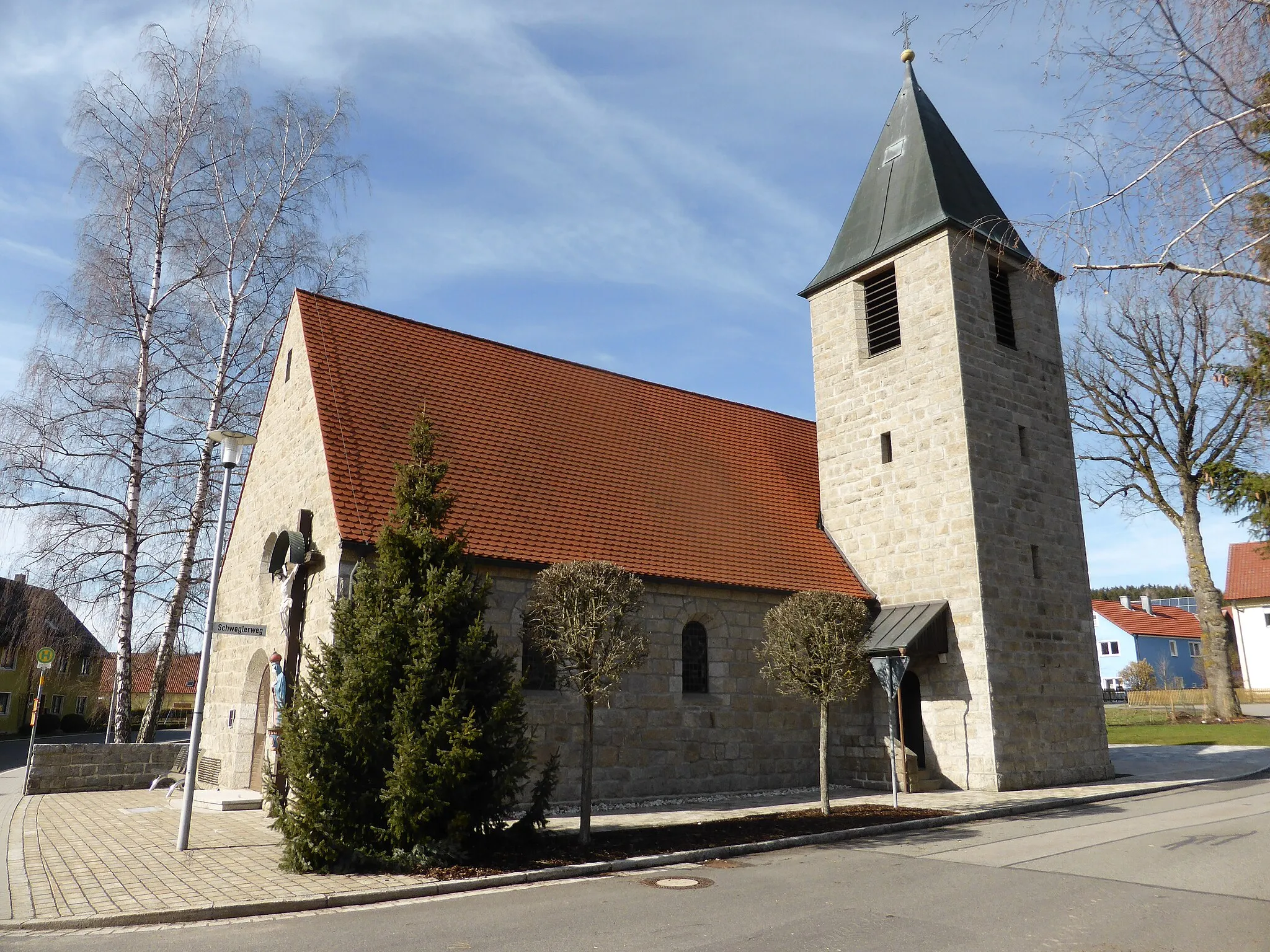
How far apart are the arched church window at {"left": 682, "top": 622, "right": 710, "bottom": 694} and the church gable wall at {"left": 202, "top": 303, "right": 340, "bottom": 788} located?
617 centimetres

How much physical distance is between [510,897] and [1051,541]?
1365 centimetres

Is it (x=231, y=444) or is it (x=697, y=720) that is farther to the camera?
(x=697, y=720)

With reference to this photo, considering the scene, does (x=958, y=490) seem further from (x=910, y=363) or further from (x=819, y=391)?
(x=819, y=391)

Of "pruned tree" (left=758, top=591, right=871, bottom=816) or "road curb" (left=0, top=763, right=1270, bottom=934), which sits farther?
"pruned tree" (left=758, top=591, right=871, bottom=816)

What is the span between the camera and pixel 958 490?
16062mm

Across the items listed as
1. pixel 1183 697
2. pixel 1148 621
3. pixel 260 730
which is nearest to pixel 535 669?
pixel 260 730

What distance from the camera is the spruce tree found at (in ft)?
27.8

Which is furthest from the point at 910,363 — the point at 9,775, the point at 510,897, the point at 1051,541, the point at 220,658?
the point at 9,775

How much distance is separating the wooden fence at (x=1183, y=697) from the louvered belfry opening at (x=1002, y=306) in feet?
88.1

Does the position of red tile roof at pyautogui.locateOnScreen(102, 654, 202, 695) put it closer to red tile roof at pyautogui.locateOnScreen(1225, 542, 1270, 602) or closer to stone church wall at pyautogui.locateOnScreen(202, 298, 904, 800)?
stone church wall at pyautogui.locateOnScreen(202, 298, 904, 800)

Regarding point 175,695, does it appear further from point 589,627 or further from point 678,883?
point 678,883

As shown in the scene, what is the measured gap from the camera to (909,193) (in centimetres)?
1869

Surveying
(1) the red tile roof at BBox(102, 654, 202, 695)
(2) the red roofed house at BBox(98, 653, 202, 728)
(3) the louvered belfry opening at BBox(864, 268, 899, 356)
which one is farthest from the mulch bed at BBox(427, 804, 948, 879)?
(2) the red roofed house at BBox(98, 653, 202, 728)

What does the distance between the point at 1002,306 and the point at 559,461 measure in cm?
1029
